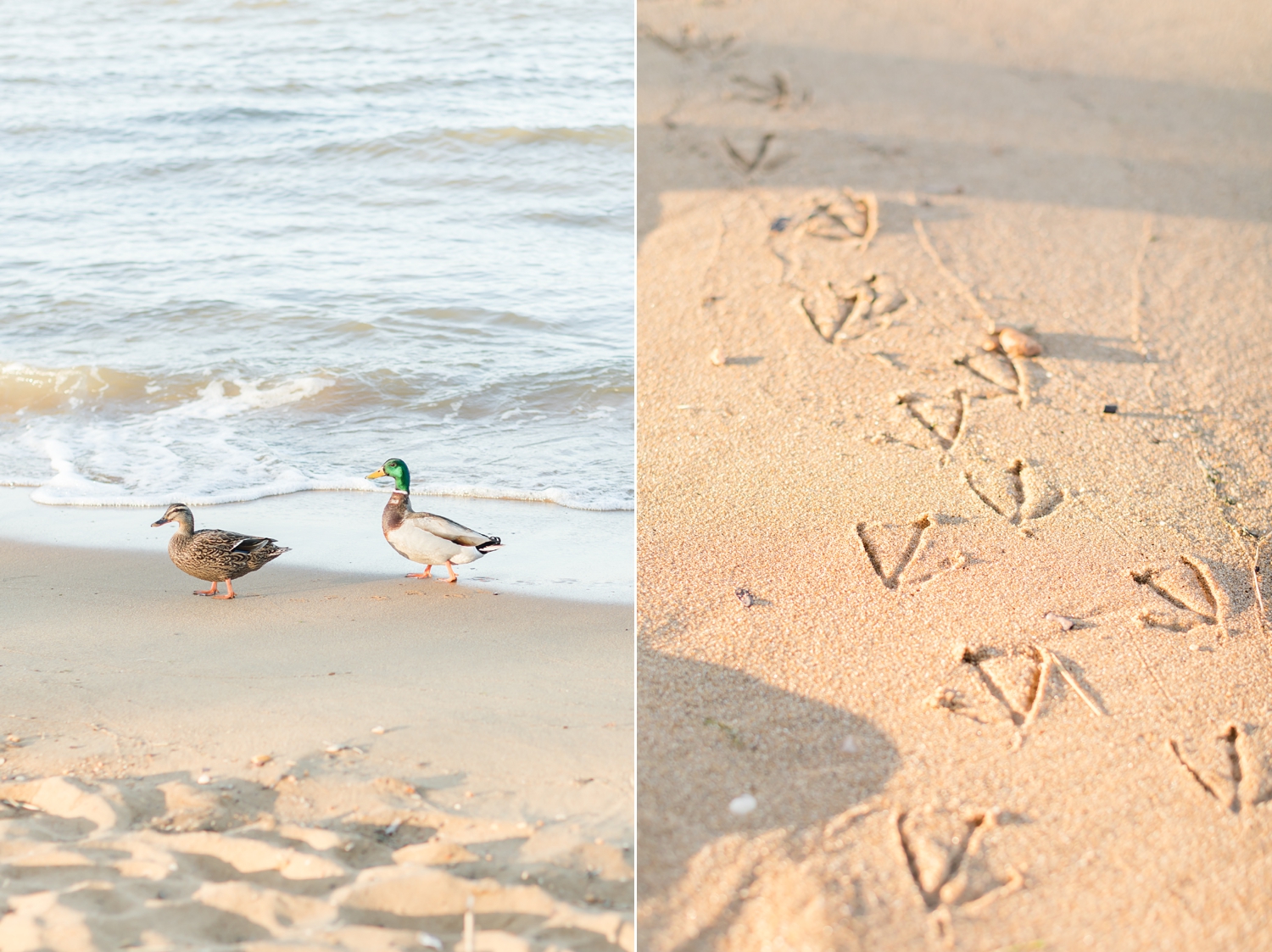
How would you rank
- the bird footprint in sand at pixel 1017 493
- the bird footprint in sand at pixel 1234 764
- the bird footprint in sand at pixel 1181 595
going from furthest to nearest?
1. the bird footprint in sand at pixel 1017 493
2. the bird footprint in sand at pixel 1181 595
3. the bird footprint in sand at pixel 1234 764

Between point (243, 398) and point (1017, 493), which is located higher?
point (1017, 493)

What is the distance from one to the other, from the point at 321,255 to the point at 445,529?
3227 mm

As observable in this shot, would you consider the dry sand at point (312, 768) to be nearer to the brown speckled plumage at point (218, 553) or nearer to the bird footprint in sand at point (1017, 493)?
the brown speckled plumage at point (218, 553)

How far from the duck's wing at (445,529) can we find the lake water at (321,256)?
1.93 feet

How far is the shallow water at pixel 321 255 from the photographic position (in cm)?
395

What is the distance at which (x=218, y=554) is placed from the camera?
282cm

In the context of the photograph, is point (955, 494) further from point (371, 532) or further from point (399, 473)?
point (371, 532)

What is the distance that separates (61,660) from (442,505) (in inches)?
52.7

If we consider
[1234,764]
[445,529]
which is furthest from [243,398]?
[1234,764]

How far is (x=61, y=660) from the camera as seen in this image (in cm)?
245

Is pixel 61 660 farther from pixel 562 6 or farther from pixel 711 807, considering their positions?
pixel 562 6

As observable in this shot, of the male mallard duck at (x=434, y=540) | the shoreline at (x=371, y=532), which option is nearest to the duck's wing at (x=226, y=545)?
the shoreline at (x=371, y=532)

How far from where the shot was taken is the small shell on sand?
3066mm

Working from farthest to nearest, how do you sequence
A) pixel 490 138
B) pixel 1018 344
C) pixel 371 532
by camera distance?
pixel 490 138, pixel 371 532, pixel 1018 344
